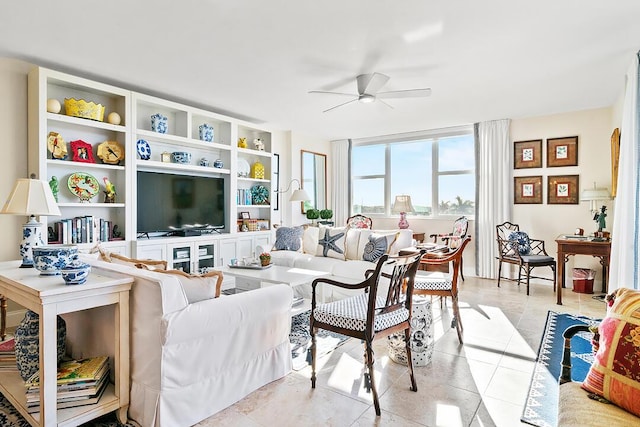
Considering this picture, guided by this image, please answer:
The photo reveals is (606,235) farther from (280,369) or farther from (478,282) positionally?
(280,369)

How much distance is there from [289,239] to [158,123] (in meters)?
2.26

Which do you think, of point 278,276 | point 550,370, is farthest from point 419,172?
point 550,370

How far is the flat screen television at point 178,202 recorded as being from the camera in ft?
14.5

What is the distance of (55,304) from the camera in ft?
5.49

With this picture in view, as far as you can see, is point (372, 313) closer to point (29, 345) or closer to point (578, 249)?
point (29, 345)

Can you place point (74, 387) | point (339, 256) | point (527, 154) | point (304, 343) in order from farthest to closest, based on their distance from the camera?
1. point (527, 154)
2. point (339, 256)
3. point (304, 343)
4. point (74, 387)

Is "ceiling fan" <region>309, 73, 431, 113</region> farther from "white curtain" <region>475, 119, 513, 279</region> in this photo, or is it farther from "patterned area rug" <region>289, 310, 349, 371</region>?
"white curtain" <region>475, 119, 513, 279</region>

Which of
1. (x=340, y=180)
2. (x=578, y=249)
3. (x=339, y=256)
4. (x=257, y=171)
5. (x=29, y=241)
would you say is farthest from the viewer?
(x=340, y=180)

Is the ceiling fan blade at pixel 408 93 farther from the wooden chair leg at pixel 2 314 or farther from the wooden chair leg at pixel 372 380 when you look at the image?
the wooden chair leg at pixel 2 314

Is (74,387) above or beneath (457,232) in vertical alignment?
beneath

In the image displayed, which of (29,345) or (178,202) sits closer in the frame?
(29,345)

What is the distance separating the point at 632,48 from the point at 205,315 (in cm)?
403

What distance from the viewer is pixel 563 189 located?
5309mm

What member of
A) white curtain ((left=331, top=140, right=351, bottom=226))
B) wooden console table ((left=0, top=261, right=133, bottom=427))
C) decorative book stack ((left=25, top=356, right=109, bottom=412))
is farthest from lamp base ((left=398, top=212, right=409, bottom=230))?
decorative book stack ((left=25, top=356, right=109, bottom=412))
